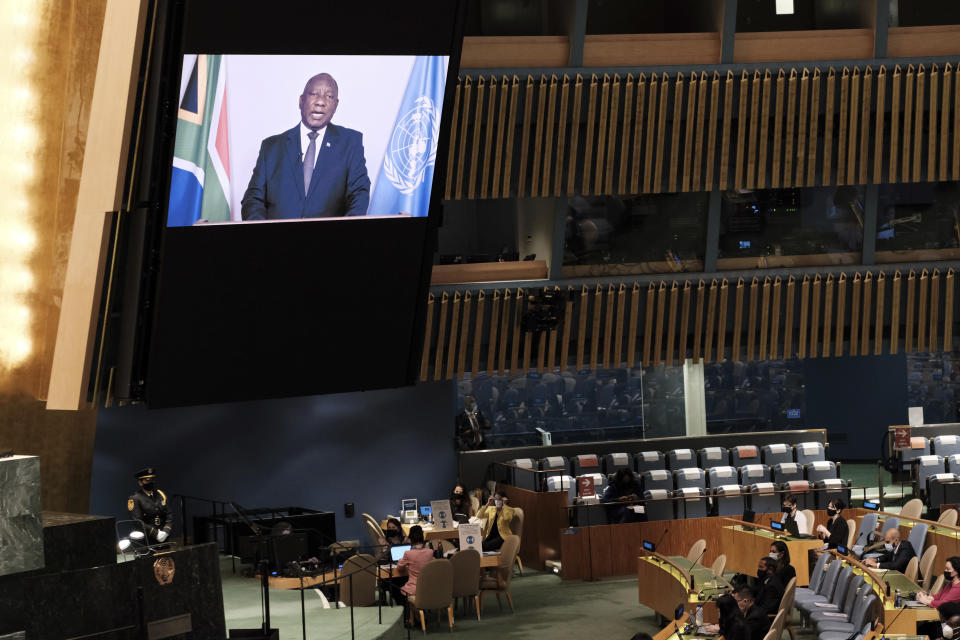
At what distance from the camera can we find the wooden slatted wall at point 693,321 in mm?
14539

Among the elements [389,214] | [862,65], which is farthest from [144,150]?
[862,65]

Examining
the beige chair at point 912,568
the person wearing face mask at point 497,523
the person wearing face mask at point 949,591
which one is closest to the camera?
the person wearing face mask at point 949,591

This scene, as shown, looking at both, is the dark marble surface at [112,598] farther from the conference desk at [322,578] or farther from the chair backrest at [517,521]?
the chair backrest at [517,521]

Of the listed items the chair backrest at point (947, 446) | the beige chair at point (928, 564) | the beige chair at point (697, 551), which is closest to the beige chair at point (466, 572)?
the beige chair at point (697, 551)

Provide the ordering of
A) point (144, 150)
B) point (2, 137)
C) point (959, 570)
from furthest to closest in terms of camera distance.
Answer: point (959, 570) → point (2, 137) → point (144, 150)

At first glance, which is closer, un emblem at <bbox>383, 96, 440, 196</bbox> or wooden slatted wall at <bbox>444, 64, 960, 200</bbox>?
un emblem at <bbox>383, 96, 440, 196</bbox>

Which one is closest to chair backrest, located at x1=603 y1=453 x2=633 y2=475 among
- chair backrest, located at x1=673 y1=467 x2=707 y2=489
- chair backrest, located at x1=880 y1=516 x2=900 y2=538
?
chair backrest, located at x1=673 y1=467 x2=707 y2=489

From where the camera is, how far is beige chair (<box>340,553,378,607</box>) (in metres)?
11.7

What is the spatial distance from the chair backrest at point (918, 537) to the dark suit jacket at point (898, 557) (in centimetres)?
49

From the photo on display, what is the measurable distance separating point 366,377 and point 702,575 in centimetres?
346

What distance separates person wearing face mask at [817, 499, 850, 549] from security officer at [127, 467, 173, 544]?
251 inches

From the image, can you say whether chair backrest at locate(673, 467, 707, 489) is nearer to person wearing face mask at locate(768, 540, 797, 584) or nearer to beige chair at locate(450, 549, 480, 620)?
beige chair at locate(450, 549, 480, 620)

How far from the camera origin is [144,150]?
8289mm

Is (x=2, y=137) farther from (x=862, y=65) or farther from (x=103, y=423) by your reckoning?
(x=862, y=65)
